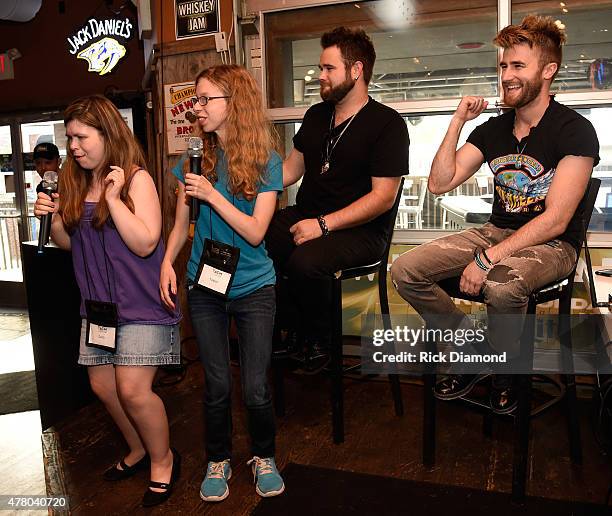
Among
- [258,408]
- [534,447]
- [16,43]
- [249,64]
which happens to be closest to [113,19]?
[16,43]

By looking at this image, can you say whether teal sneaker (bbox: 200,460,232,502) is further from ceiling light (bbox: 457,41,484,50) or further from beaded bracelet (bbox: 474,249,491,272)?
ceiling light (bbox: 457,41,484,50)

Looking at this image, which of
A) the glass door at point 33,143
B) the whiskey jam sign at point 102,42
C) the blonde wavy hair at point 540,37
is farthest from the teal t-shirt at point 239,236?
the glass door at point 33,143

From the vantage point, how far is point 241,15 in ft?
11.3

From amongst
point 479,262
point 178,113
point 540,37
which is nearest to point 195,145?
point 479,262

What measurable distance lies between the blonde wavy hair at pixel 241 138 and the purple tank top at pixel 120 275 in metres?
0.35

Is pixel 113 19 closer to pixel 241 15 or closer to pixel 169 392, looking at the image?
pixel 241 15

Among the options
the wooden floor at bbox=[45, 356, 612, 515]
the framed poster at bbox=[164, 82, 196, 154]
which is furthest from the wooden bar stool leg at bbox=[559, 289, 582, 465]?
the framed poster at bbox=[164, 82, 196, 154]

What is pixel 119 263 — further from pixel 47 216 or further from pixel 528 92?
pixel 528 92

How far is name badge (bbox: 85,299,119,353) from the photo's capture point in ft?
6.73

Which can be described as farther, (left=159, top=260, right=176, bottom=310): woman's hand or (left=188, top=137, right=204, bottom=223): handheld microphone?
(left=159, top=260, right=176, bottom=310): woman's hand

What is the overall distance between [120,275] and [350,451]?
44.3 inches

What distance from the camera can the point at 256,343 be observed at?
6.75ft

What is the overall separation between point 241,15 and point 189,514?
2.58m

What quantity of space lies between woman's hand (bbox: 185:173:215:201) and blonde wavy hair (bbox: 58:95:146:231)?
28 cm
